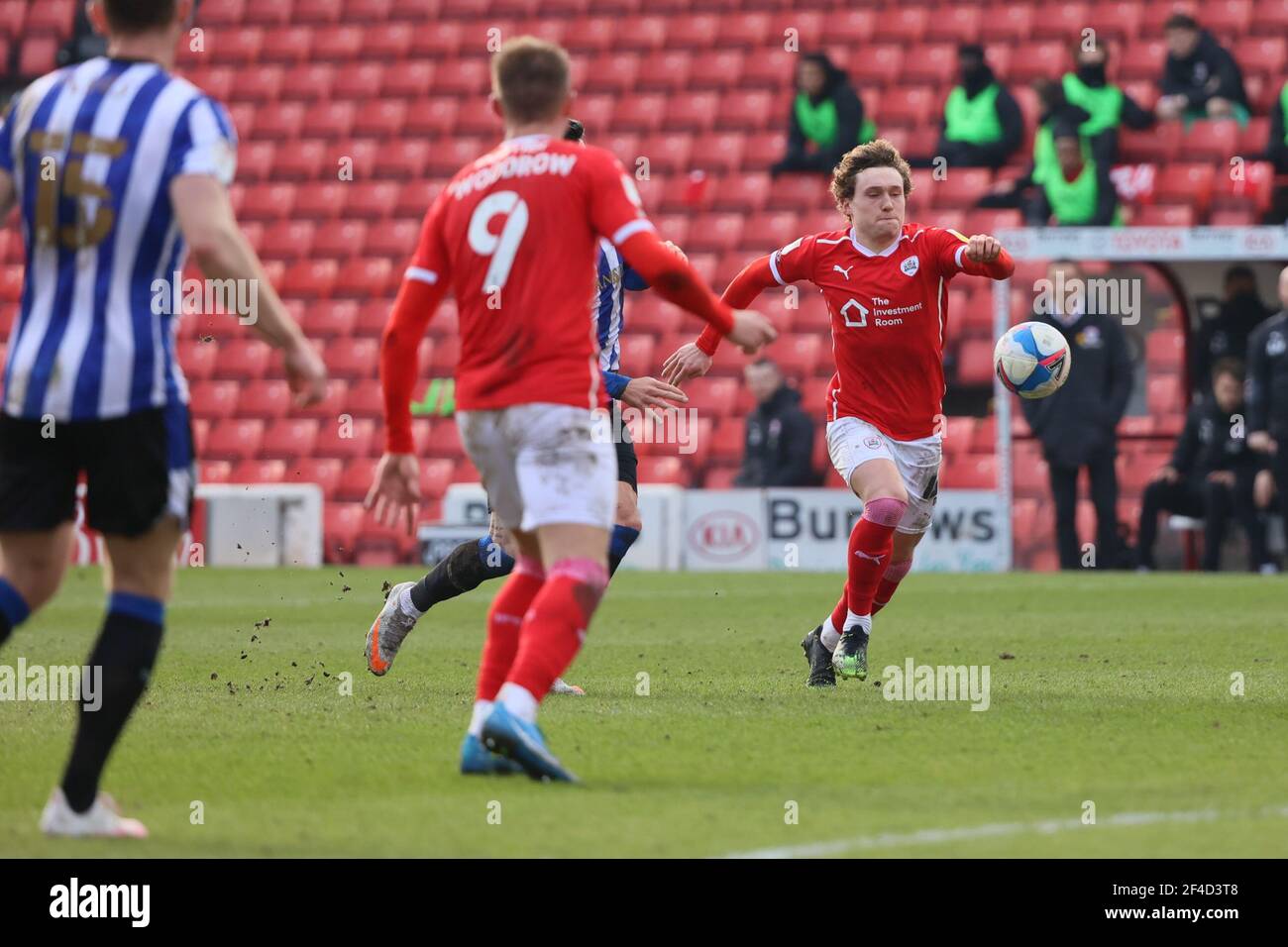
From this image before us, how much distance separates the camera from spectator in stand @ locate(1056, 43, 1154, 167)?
17.6 metres

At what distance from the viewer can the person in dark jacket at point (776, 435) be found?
1648 cm

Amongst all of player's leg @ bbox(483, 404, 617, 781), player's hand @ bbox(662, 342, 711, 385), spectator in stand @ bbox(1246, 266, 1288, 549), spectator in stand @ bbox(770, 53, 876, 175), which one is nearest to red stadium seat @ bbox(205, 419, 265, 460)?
spectator in stand @ bbox(770, 53, 876, 175)

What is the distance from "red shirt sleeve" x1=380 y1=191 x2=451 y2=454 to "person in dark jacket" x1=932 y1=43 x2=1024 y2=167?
13355 mm

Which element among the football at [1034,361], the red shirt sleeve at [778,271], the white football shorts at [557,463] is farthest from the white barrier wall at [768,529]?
the white football shorts at [557,463]

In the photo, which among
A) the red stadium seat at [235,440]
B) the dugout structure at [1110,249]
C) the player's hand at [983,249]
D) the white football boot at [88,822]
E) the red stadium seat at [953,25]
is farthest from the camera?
the red stadium seat at [953,25]

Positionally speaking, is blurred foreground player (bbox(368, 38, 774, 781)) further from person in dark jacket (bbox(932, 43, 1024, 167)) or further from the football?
person in dark jacket (bbox(932, 43, 1024, 167))

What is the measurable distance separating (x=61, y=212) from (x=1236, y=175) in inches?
559

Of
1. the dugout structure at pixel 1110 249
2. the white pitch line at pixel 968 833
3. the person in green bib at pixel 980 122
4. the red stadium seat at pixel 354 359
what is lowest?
the white pitch line at pixel 968 833

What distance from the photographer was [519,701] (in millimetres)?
5137

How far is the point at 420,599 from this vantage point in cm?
817

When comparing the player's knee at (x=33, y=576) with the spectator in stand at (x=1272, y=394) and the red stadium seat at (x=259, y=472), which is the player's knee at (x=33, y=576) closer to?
the spectator in stand at (x=1272, y=394)

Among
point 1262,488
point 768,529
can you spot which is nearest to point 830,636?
point 1262,488

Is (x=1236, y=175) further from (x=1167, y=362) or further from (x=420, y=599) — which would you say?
(x=420, y=599)

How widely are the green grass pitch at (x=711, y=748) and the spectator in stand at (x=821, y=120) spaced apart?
8.16 meters
